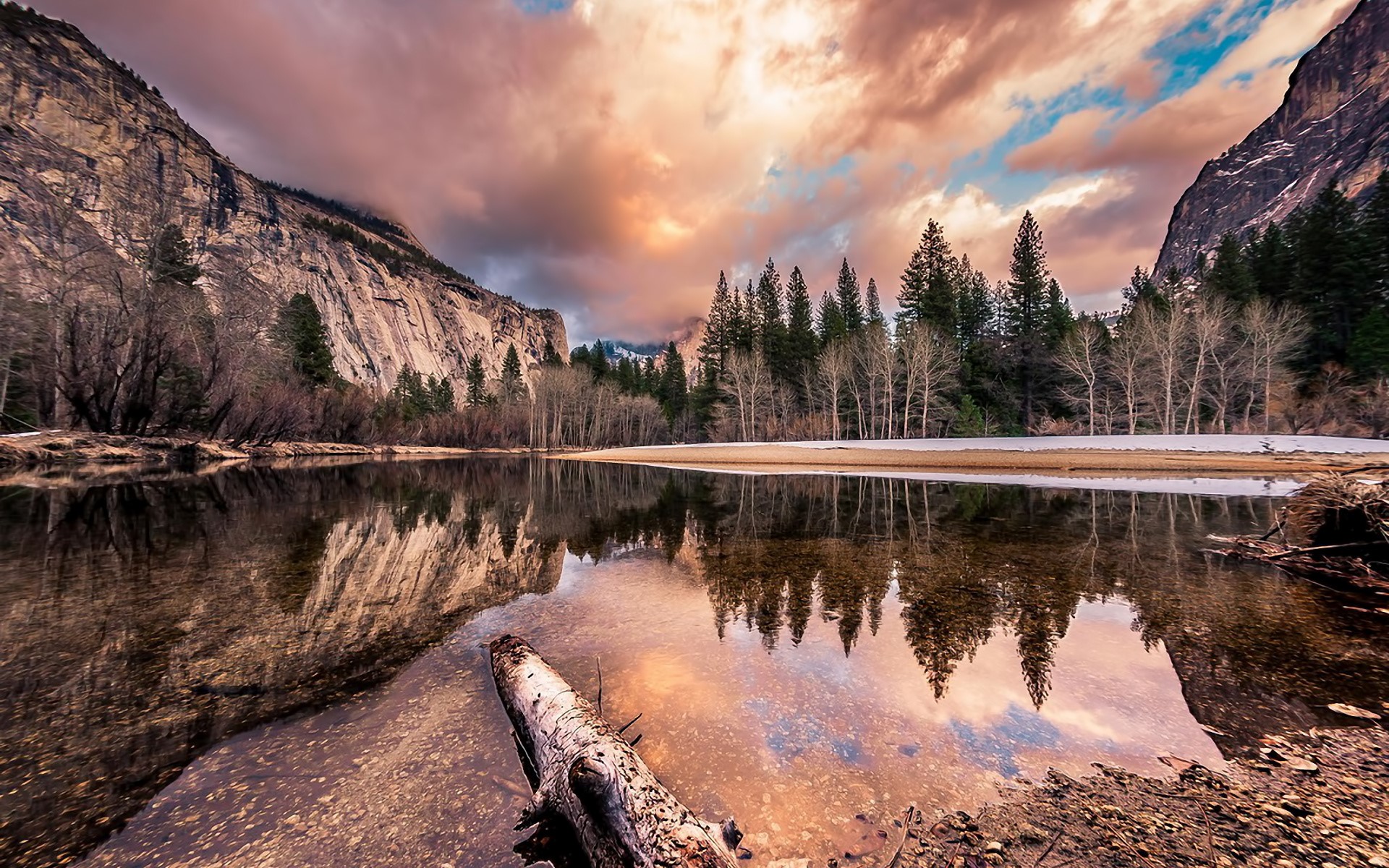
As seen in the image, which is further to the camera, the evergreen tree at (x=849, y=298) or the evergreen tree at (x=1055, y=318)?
the evergreen tree at (x=849, y=298)

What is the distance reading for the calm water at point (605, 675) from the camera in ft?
8.41

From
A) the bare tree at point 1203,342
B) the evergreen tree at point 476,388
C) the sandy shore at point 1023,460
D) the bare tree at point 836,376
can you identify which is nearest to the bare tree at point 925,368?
the bare tree at point 836,376

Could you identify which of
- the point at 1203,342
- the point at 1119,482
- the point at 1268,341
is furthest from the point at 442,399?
the point at 1268,341

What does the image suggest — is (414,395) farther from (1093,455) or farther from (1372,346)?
(1372,346)

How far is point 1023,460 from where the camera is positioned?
27172 millimetres

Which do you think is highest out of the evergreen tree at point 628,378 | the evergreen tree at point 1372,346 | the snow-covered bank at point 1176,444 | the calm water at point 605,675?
the evergreen tree at point 628,378

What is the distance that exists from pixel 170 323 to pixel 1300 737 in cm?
3999

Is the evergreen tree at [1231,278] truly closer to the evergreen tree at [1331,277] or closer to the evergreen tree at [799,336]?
the evergreen tree at [1331,277]

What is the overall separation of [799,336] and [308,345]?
58.4 meters

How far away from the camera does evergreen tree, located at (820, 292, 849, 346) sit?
59406mm

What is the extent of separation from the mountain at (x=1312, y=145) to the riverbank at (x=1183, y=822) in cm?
13161

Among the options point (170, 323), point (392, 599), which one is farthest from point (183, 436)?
point (392, 599)

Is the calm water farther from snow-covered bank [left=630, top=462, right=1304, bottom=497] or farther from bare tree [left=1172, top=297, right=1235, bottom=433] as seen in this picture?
bare tree [left=1172, top=297, right=1235, bottom=433]

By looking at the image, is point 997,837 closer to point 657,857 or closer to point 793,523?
point 657,857
